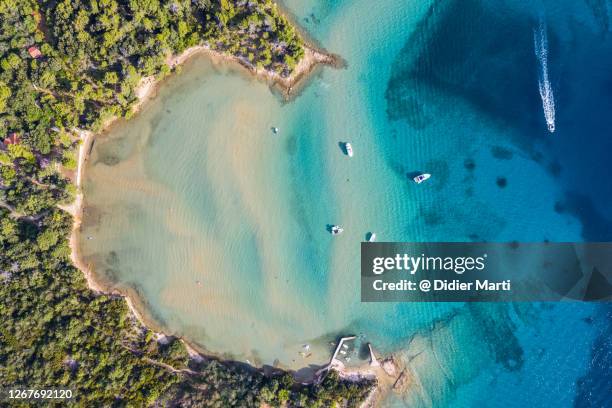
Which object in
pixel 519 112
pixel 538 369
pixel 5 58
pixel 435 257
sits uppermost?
pixel 5 58

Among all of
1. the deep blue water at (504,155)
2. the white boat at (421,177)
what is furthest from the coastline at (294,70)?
the white boat at (421,177)

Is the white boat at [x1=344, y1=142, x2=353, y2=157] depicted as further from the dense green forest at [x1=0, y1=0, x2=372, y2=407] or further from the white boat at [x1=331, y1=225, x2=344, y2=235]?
the dense green forest at [x1=0, y1=0, x2=372, y2=407]

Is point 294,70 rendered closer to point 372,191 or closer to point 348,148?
point 348,148

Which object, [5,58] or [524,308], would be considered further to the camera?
[524,308]

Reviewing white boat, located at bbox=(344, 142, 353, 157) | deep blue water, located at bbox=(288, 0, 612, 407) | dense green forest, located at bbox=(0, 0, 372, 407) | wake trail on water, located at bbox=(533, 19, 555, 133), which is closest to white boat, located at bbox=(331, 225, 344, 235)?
deep blue water, located at bbox=(288, 0, 612, 407)

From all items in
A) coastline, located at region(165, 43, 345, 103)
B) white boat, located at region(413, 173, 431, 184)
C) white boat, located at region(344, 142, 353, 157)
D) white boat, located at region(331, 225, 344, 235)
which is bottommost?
white boat, located at region(331, 225, 344, 235)

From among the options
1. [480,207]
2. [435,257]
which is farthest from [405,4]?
[435,257]

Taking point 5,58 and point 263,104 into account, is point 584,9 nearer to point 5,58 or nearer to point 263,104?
point 263,104
